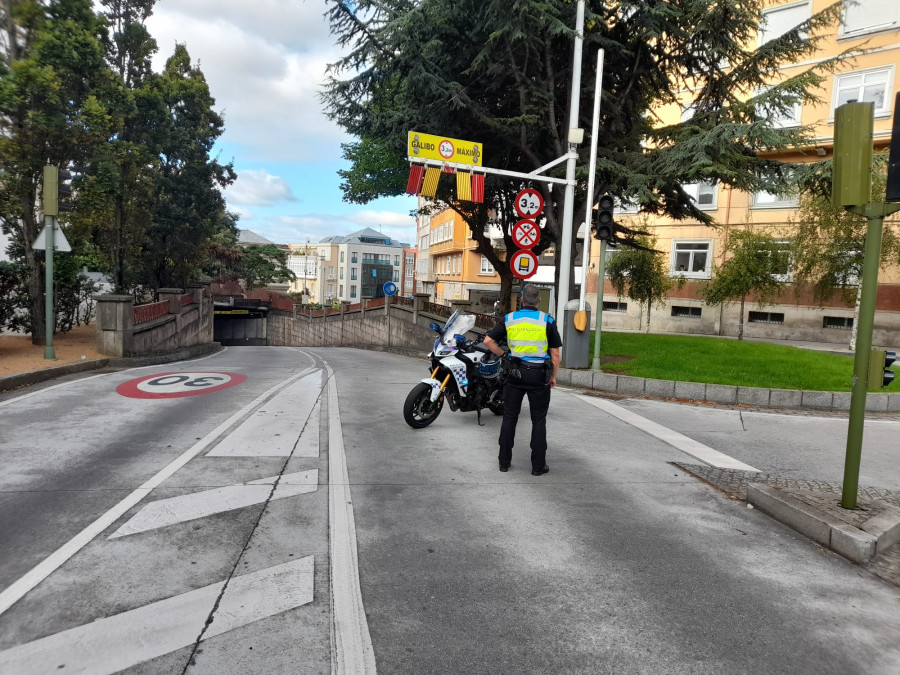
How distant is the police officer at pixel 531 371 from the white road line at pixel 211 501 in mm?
1958

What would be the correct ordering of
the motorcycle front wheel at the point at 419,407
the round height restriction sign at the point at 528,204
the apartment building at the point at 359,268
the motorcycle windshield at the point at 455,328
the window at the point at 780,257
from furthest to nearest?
the apartment building at the point at 359,268 < the window at the point at 780,257 < the round height restriction sign at the point at 528,204 < the motorcycle windshield at the point at 455,328 < the motorcycle front wheel at the point at 419,407

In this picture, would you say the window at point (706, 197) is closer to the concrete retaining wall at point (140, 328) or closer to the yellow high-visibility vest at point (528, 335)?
the concrete retaining wall at point (140, 328)

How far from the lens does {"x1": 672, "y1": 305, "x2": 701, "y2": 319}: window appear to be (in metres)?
28.5

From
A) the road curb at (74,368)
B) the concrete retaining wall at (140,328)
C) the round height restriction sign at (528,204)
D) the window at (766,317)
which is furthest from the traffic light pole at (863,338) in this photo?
the window at (766,317)

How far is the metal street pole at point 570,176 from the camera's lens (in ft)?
39.5

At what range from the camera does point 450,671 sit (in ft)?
8.41

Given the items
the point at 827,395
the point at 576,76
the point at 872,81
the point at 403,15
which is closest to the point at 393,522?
the point at 827,395

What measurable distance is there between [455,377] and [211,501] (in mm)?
3416

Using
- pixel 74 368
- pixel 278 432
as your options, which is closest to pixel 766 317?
pixel 278 432

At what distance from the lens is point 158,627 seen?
2803mm

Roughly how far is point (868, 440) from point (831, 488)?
296 centimetres

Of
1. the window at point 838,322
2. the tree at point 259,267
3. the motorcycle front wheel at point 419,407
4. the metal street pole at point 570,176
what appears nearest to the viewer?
the motorcycle front wheel at point 419,407

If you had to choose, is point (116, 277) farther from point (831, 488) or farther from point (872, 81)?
point (872, 81)

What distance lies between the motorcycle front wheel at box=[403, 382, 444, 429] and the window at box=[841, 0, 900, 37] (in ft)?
83.5
